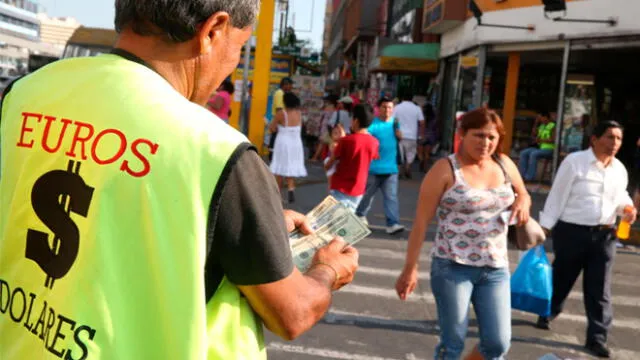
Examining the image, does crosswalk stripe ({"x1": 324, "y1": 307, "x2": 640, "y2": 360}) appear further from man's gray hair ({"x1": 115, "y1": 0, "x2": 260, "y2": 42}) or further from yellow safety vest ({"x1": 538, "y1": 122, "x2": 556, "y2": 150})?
yellow safety vest ({"x1": 538, "y1": 122, "x2": 556, "y2": 150})

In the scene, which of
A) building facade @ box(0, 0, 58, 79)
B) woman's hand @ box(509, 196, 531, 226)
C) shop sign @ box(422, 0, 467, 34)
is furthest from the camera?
building facade @ box(0, 0, 58, 79)

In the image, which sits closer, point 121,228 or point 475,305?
point 121,228

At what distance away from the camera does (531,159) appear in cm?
1884

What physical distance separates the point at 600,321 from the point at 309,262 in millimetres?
4923

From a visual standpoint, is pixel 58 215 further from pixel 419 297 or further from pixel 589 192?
pixel 419 297

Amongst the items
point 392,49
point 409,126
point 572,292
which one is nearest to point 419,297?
point 572,292

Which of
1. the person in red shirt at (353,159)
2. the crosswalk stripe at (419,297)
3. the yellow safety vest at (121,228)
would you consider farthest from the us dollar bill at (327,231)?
the person in red shirt at (353,159)

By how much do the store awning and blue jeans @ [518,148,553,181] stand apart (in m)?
6.95

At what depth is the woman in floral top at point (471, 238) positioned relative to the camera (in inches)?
180

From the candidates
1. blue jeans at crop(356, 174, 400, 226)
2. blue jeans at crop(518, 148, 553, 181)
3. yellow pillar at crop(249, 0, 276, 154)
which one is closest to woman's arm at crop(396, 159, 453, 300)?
blue jeans at crop(356, 174, 400, 226)

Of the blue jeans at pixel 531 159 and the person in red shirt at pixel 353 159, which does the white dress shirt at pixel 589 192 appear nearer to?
the person in red shirt at pixel 353 159

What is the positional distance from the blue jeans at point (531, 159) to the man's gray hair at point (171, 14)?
17801 mm

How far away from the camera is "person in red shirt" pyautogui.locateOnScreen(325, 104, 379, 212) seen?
9859 millimetres

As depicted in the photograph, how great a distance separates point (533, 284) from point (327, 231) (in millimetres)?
4473
